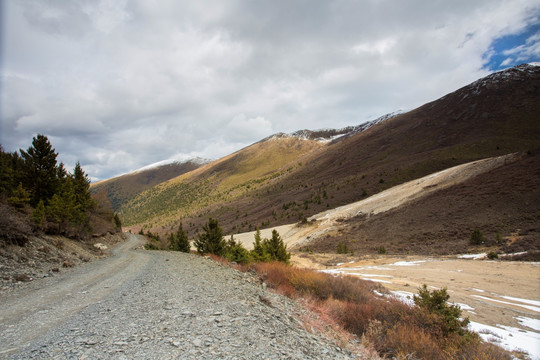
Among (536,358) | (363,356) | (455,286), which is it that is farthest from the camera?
(455,286)

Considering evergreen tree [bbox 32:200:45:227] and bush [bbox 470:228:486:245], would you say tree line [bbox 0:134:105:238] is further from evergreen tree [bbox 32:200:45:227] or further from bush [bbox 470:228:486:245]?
bush [bbox 470:228:486:245]

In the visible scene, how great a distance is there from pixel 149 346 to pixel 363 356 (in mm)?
4203

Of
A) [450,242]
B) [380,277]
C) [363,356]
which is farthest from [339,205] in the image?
[363,356]

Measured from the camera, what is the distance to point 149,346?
4.18 metres

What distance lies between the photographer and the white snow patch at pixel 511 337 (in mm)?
7386

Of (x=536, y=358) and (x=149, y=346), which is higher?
(x=149, y=346)

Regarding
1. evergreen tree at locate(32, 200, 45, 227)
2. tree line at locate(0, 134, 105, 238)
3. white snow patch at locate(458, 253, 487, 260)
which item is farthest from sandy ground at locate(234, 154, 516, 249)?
evergreen tree at locate(32, 200, 45, 227)

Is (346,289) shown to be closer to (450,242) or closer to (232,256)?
(232,256)

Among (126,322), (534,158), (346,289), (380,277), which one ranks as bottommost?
(380,277)

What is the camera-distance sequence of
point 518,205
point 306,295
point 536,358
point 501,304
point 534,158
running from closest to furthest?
point 536,358 < point 306,295 < point 501,304 < point 518,205 < point 534,158

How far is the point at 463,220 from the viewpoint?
95.2ft

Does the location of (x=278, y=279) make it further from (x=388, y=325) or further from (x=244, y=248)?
(x=244, y=248)

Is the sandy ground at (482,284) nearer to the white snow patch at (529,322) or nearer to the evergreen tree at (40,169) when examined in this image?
the white snow patch at (529,322)

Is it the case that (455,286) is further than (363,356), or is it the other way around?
(455,286)
